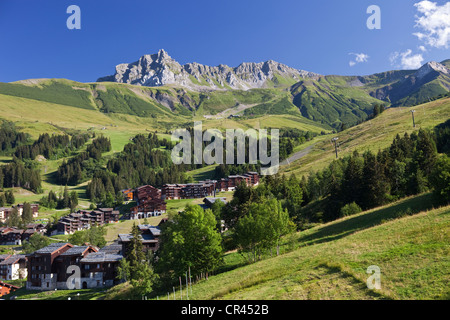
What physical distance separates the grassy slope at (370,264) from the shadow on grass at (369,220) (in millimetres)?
7620

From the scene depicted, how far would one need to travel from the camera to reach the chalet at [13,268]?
3821 inches

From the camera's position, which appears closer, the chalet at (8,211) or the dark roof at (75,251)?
the dark roof at (75,251)

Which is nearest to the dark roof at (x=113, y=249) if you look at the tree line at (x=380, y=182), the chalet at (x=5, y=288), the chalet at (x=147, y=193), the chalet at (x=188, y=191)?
the chalet at (x=5, y=288)

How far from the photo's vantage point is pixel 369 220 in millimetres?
52406

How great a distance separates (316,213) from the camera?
253 ft

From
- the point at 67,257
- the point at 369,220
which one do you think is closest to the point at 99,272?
the point at 67,257

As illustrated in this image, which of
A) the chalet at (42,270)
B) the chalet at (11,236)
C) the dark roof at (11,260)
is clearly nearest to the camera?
the chalet at (42,270)

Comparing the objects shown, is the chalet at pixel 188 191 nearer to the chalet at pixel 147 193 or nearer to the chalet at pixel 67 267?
the chalet at pixel 147 193

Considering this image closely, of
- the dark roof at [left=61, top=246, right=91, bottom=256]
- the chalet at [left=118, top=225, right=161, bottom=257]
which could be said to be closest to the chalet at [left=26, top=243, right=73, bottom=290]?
the dark roof at [left=61, top=246, right=91, bottom=256]

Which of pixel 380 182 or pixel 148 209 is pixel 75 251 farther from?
pixel 380 182

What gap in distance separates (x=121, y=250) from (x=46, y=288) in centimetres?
2134

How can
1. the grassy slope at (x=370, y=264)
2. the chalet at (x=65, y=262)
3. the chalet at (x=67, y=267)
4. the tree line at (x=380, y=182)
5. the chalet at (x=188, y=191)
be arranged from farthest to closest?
1. the chalet at (x=188, y=191)
2. the chalet at (x=65, y=262)
3. the chalet at (x=67, y=267)
4. the tree line at (x=380, y=182)
5. the grassy slope at (x=370, y=264)

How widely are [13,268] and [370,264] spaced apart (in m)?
112
